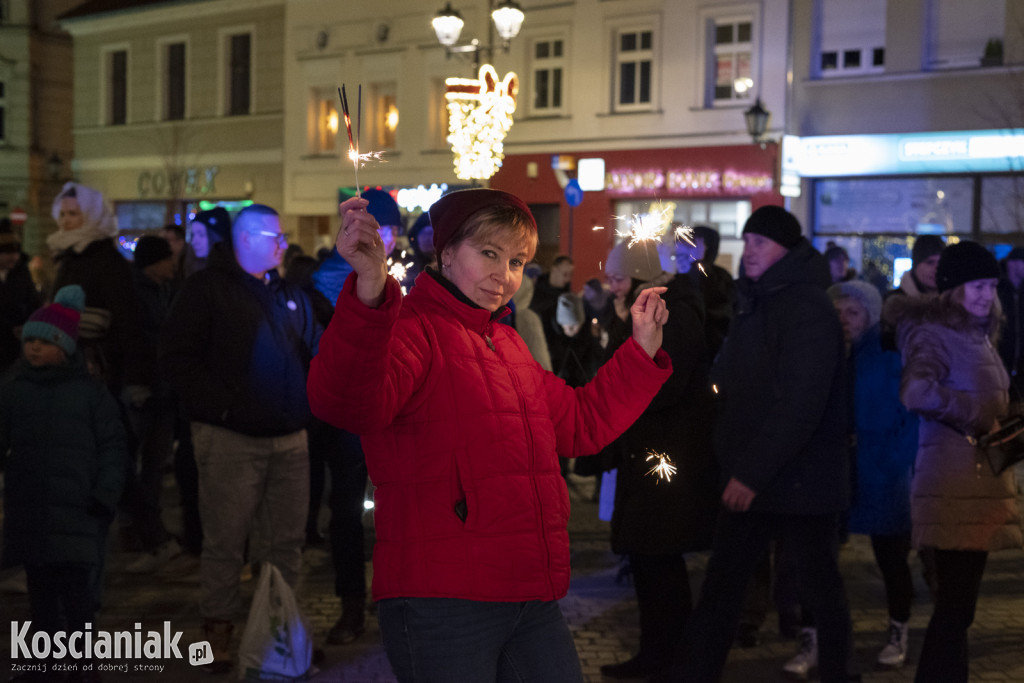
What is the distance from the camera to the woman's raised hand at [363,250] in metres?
2.15

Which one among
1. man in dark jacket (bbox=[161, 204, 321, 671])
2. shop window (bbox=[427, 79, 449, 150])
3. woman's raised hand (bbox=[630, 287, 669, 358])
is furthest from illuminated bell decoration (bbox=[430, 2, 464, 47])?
shop window (bbox=[427, 79, 449, 150])

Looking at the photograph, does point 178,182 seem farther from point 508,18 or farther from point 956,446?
point 956,446

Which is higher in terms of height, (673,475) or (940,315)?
(940,315)

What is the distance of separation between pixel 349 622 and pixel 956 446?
10.2 ft

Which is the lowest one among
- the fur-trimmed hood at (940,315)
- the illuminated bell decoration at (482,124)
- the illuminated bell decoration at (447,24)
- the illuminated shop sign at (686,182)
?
the fur-trimmed hood at (940,315)

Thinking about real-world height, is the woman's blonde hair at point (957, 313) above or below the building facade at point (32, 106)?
below

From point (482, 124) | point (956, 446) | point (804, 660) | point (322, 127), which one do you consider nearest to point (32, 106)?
point (322, 127)

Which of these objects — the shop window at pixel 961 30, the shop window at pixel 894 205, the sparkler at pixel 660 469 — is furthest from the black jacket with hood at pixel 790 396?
the shop window at pixel 961 30

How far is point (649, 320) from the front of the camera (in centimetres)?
286

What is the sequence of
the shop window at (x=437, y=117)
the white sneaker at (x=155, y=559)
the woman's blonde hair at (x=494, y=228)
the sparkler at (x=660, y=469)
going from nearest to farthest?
1. the woman's blonde hair at (x=494, y=228)
2. the sparkler at (x=660, y=469)
3. the white sneaker at (x=155, y=559)
4. the shop window at (x=437, y=117)

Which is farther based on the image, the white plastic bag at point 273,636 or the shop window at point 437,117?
the shop window at point 437,117

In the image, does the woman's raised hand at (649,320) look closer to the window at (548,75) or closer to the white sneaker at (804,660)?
the white sneaker at (804,660)

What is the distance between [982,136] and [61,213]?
16789 millimetres

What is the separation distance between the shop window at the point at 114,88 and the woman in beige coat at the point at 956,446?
29143mm
